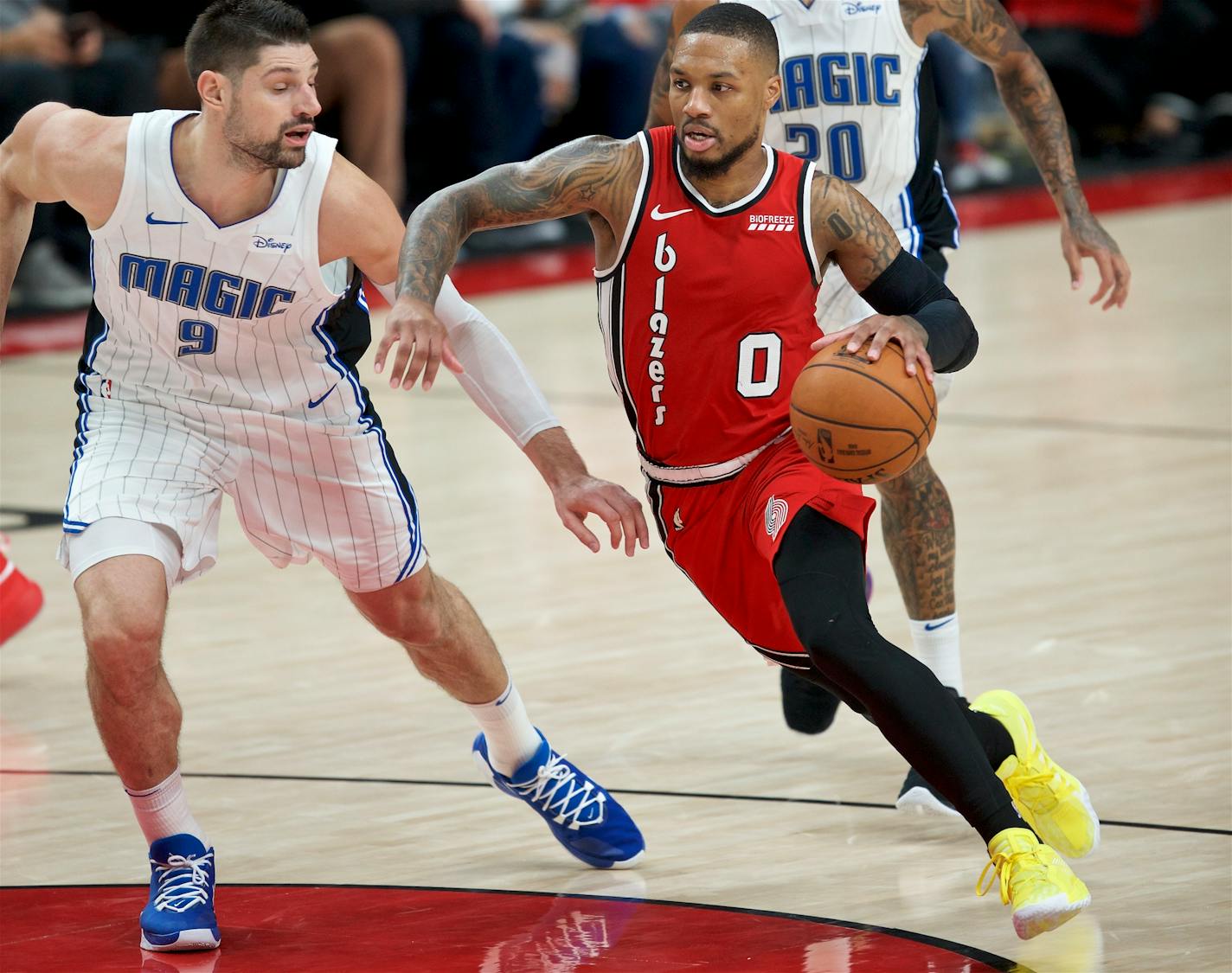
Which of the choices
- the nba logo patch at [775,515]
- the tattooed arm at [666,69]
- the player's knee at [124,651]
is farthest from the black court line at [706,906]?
the tattooed arm at [666,69]

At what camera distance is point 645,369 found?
4.42m

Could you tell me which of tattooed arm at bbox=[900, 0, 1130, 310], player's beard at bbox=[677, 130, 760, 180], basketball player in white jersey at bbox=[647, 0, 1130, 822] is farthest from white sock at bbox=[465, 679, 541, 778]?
tattooed arm at bbox=[900, 0, 1130, 310]

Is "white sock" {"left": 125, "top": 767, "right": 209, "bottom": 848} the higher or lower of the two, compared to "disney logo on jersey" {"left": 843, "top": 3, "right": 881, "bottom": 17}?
lower

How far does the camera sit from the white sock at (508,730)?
4660mm

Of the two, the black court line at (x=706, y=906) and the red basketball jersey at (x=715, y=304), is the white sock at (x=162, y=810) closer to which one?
the black court line at (x=706, y=906)

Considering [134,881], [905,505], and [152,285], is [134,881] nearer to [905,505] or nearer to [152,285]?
[152,285]

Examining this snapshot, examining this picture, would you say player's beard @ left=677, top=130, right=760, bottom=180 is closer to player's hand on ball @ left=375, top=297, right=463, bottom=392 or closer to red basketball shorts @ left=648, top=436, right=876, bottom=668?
red basketball shorts @ left=648, top=436, right=876, bottom=668

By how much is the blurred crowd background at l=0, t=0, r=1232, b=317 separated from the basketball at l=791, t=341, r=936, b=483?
8.38 m

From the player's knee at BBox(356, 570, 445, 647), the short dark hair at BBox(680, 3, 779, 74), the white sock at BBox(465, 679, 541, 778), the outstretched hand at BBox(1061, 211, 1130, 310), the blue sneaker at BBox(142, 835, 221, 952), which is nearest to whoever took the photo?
the blue sneaker at BBox(142, 835, 221, 952)

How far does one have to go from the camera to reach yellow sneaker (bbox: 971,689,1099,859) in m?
4.35

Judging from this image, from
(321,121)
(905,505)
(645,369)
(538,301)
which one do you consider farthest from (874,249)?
(321,121)

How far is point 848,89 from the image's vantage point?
17.3ft

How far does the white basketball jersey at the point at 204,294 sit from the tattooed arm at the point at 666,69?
1.14 meters

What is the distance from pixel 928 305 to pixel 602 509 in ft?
2.41
